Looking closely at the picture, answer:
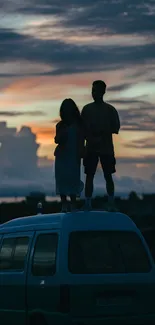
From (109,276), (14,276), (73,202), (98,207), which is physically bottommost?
(98,207)

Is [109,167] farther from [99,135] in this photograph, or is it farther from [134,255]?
[134,255]

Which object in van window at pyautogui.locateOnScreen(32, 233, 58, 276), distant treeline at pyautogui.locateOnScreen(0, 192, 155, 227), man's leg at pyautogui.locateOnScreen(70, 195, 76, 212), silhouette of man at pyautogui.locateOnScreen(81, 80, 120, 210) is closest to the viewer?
van window at pyautogui.locateOnScreen(32, 233, 58, 276)

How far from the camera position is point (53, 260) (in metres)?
13.2

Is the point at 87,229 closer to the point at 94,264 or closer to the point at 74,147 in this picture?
the point at 94,264

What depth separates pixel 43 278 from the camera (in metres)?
13.3

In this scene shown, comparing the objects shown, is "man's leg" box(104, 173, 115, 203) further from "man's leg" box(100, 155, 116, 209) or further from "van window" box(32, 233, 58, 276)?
"van window" box(32, 233, 58, 276)

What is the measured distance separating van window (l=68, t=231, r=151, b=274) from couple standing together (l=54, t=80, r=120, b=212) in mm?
1240

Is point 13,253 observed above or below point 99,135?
below

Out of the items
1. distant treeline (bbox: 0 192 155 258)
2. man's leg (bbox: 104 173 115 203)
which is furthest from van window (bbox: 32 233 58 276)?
distant treeline (bbox: 0 192 155 258)

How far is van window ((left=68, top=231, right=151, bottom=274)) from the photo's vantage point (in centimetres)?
1312

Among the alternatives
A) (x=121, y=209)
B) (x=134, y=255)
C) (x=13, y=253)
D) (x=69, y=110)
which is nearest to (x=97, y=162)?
(x=69, y=110)

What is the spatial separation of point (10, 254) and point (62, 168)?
137cm

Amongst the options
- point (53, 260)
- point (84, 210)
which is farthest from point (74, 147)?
point (53, 260)

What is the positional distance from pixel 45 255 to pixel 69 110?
2.27 metres
